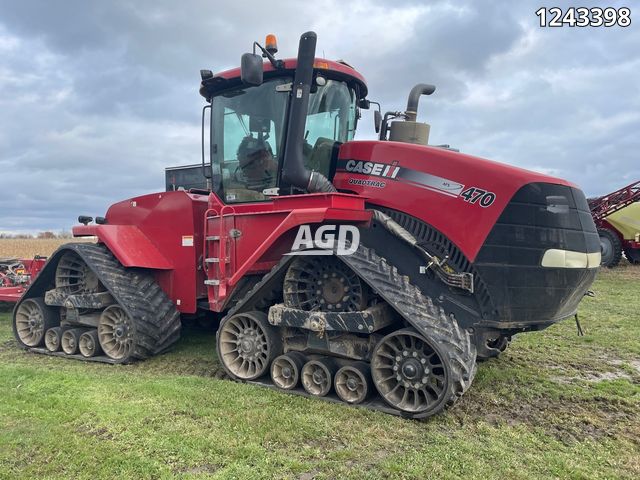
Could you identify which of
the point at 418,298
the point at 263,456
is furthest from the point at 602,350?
the point at 263,456

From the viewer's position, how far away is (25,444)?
381 cm

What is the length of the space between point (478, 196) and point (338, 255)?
1315 millimetres

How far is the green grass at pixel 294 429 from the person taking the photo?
11.4 ft

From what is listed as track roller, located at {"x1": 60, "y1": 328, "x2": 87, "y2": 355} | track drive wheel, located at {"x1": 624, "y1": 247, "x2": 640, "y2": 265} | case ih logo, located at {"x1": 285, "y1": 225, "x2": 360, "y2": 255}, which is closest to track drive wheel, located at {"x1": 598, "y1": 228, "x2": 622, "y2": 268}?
track drive wheel, located at {"x1": 624, "y1": 247, "x2": 640, "y2": 265}

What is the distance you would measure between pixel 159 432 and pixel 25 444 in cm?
94

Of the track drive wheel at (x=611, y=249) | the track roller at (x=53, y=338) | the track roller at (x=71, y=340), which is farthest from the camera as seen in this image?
the track drive wheel at (x=611, y=249)

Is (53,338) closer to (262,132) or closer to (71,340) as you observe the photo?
(71,340)

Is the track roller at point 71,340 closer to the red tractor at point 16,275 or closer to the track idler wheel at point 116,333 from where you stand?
the track idler wheel at point 116,333

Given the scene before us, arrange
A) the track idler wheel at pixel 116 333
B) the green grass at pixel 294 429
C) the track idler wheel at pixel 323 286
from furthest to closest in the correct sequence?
1. the track idler wheel at pixel 116 333
2. the track idler wheel at pixel 323 286
3. the green grass at pixel 294 429

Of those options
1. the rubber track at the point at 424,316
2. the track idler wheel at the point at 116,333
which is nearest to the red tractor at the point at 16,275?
the track idler wheel at the point at 116,333

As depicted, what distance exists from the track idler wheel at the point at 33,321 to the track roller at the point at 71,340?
1.47 ft

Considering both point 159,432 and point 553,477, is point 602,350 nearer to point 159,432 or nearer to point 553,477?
point 553,477

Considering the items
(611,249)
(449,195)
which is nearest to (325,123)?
(449,195)

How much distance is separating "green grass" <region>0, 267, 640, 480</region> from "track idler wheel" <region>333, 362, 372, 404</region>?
0.18 m
